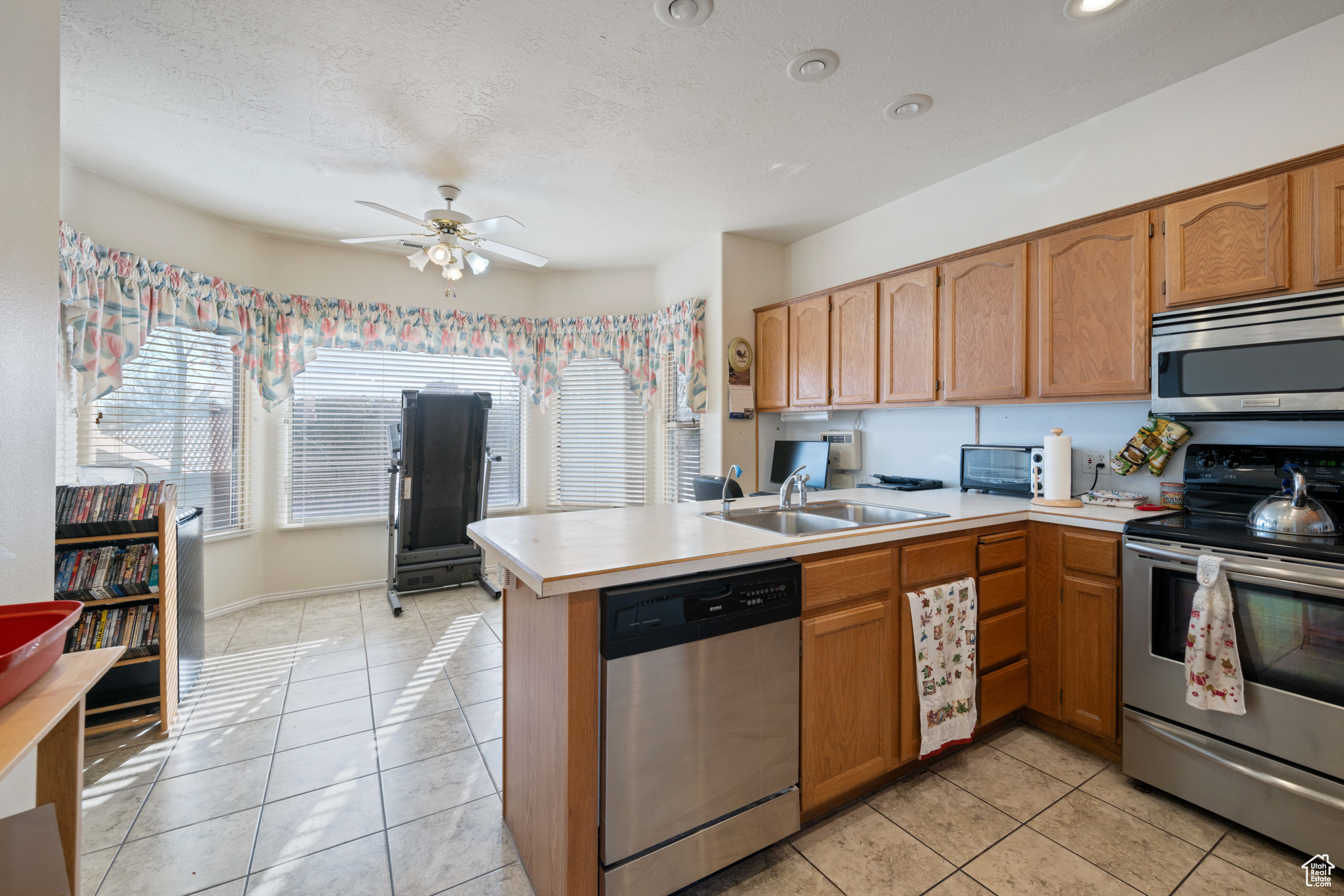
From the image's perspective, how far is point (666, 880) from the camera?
140 centimetres

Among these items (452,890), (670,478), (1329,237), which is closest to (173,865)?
(452,890)

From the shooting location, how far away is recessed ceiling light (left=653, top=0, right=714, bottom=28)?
1.84 m

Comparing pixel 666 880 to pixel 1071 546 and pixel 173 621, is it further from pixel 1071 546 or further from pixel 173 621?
pixel 173 621

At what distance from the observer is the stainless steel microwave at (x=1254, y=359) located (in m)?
1.73

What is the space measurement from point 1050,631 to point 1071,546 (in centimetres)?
37

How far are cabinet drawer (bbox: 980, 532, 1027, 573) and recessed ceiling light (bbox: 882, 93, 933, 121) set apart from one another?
189cm

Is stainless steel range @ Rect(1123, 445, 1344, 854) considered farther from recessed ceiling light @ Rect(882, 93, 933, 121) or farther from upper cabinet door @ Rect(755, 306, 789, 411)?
upper cabinet door @ Rect(755, 306, 789, 411)

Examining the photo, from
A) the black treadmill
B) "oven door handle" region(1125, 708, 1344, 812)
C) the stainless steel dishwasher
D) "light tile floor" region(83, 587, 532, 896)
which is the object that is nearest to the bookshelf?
"light tile floor" region(83, 587, 532, 896)

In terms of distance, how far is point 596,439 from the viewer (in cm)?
498

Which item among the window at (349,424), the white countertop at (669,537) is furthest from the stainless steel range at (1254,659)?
the window at (349,424)

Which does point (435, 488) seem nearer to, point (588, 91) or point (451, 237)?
point (451, 237)

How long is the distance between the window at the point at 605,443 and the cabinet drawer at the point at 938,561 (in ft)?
9.09

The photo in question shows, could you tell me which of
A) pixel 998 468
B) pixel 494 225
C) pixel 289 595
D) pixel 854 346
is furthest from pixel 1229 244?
pixel 289 595

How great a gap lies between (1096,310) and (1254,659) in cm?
137
